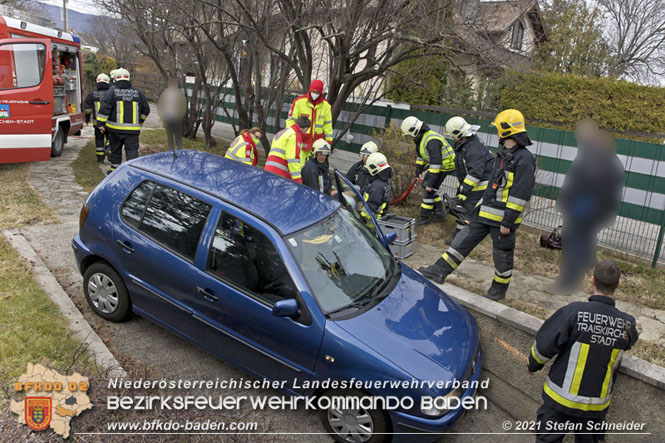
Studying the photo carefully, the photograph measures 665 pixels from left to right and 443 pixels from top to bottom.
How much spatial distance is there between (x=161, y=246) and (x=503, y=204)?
3.25 metres

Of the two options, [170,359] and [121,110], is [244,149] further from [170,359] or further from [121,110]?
[170,359]

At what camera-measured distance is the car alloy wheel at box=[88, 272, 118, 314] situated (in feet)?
14.5

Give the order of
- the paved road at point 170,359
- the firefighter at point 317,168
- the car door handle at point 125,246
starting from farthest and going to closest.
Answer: the firefighter at point 317,168
the car door handle at point 125,246
the paved road at point 170,359

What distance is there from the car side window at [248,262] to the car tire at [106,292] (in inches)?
43.9

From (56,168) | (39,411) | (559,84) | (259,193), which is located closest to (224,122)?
(56,168)

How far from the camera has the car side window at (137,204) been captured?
13.9ft

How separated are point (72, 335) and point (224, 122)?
48.1ft

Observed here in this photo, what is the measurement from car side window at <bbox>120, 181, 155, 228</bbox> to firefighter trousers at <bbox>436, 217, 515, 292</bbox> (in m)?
2.97

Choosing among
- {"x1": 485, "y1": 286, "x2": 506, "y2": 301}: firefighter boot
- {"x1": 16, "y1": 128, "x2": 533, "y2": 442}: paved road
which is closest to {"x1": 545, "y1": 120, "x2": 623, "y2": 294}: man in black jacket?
{"x1": 485, "y1": 286, "x2": 506, "y2": 301}: firefighter boot

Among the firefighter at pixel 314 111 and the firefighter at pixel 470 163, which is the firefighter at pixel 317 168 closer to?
the firefighter at pixel 314 111

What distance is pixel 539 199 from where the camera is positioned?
7.69 meters

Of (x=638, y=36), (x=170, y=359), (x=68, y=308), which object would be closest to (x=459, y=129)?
(x=170, y=359)

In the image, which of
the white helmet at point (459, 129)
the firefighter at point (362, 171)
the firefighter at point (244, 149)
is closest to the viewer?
the white helmet at point (459, 129)

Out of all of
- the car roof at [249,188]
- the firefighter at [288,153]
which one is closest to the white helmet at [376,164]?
the firefighter at [288,153]
